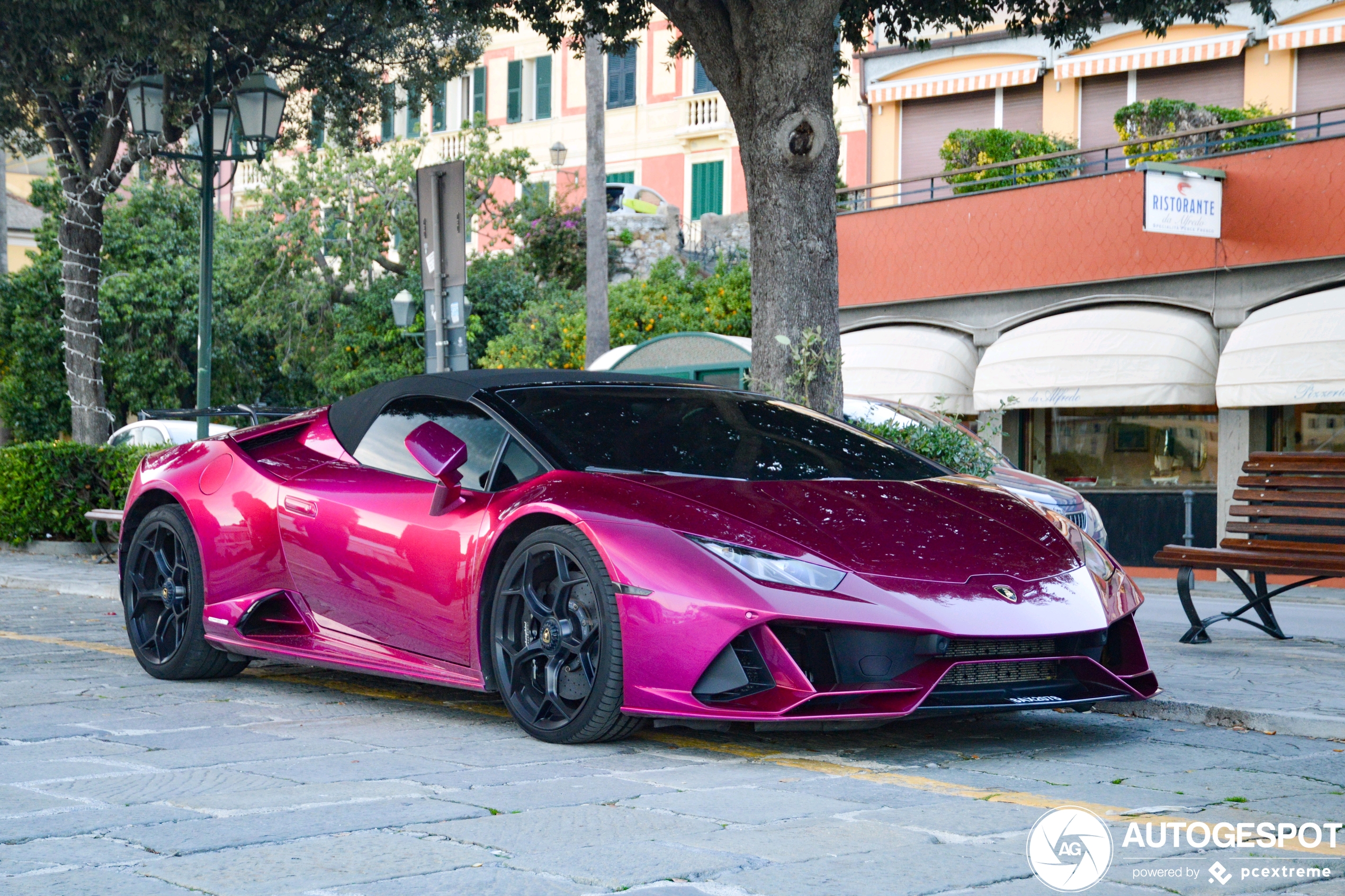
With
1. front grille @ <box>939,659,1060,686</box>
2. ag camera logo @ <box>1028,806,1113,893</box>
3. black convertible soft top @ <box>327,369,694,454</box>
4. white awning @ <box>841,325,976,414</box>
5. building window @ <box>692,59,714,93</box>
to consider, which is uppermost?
building window @ <box>692,59,714,93</box>

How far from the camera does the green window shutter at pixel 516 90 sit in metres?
42.7

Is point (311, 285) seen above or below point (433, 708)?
above

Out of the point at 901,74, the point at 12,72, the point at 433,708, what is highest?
the point at 901,74

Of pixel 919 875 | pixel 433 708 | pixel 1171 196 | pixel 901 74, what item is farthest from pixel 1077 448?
pixel 919 875

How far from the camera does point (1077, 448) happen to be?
19875 mm

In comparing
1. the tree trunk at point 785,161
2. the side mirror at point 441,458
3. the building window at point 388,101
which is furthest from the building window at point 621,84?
the side mirror at point 441,458

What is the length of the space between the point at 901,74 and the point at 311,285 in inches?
566

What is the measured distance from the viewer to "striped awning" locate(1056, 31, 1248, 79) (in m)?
20.5

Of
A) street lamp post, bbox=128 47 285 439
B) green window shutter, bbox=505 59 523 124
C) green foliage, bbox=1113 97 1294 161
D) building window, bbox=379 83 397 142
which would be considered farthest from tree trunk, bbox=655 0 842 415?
green window shutter, bbox=505 59 523 124

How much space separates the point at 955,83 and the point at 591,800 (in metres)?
19.9

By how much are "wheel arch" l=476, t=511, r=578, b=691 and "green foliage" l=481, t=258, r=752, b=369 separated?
19773 millimetres

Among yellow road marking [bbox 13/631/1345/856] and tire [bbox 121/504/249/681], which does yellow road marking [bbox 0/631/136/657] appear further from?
yellow road marking [bbox 13/631/1345/856]

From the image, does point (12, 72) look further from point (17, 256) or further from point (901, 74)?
point (17, 256)

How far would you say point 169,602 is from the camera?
705 cm
